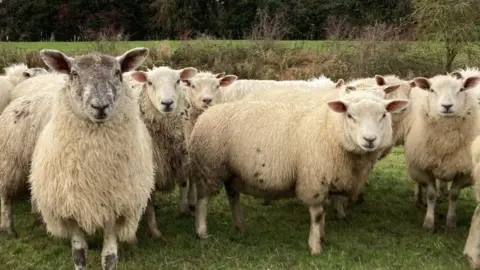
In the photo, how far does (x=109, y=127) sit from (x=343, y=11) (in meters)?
29.2

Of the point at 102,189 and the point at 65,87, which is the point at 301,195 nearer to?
the point at 102,189

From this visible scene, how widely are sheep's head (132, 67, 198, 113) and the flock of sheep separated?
14mm

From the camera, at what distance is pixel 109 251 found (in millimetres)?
4012

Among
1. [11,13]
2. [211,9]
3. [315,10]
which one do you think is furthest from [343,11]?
[11,13]

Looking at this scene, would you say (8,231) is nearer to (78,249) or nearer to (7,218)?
(7,218)

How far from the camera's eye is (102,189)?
12.7ft

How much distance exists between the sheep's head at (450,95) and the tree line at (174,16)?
24.5 m

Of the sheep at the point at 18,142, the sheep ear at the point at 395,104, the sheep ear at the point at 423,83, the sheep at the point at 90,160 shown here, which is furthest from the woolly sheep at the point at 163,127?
the sheep ear at the point at 423,83

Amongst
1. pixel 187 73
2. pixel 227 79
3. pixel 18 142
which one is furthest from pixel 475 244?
pixel 18 142

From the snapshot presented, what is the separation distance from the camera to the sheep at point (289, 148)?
4734mm

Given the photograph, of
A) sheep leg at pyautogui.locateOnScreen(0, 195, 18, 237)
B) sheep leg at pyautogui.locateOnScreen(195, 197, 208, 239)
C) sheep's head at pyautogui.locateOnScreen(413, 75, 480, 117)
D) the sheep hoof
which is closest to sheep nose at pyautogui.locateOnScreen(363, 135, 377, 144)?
sheep's head at pyautogui.locateOnScreen(413, 75, 480, 117)

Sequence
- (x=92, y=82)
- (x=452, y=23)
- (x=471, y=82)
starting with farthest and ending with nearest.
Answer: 1. (x=452, y=23)
2. (x=471, y=82)
3. (x=92, y=82)

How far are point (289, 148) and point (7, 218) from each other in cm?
299

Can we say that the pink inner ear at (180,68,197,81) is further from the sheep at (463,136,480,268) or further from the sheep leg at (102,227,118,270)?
the sheep at (463,136,480,268)
